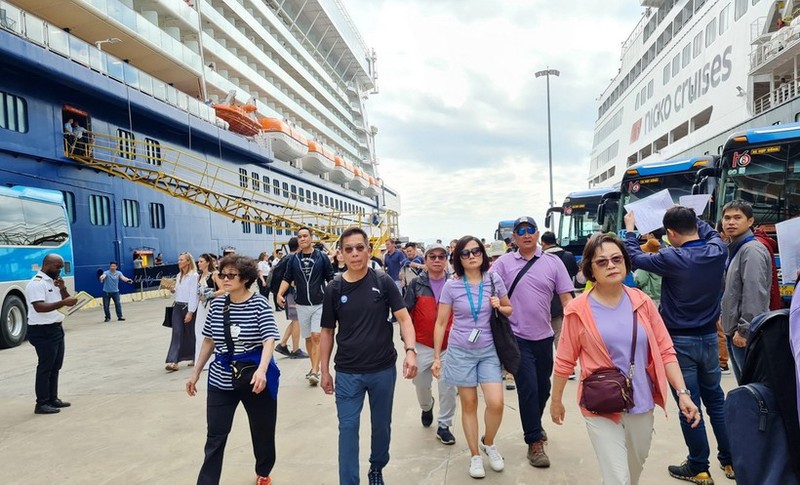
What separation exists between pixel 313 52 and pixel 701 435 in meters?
46.3

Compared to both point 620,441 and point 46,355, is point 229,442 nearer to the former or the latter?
point 46,355

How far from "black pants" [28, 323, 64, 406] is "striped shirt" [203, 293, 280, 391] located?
317cm

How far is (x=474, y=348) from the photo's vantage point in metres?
3.64

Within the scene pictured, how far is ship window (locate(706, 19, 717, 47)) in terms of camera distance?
75.6 ft

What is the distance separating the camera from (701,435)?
320 cm

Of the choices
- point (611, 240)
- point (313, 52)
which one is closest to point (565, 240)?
point (611, 240)

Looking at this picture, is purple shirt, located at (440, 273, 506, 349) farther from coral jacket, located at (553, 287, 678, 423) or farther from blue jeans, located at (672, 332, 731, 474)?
blue jeans, located at (672, 332, 731, 474)

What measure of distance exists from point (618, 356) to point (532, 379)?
54.4 inches

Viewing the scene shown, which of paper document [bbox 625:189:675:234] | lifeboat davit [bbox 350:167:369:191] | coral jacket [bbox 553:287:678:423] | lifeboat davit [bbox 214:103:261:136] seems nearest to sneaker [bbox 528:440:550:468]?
coral jacket [bbox 553:287:678:423]

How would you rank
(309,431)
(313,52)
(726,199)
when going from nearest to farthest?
(309,431) < (726,199) < (313,52)

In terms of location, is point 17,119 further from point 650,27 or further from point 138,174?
point 650,27

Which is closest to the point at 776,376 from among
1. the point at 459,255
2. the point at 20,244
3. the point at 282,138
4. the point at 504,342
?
the point at 504,342

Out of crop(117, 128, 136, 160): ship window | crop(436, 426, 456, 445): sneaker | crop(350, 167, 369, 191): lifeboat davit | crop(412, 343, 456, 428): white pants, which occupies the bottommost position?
crop(436, 426, 456, 445): sneaker

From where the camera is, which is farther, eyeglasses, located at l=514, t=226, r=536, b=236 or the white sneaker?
eyeglasses, located at l=514, t=226, r=536, b=236
